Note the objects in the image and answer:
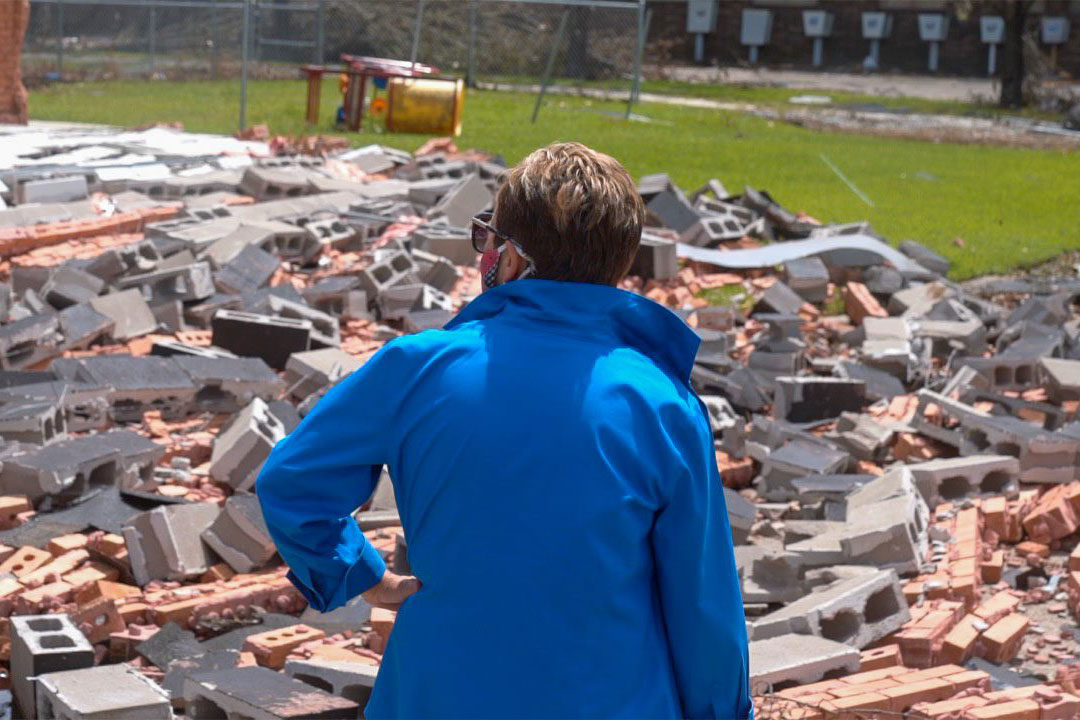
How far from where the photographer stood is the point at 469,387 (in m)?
2.52

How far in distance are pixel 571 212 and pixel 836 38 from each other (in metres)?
46.2

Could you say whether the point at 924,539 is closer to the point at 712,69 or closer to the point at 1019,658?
the point at 1019,658

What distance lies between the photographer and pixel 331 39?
36500mm

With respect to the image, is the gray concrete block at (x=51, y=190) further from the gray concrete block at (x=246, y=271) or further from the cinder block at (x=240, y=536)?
the cinder block at (x=240, y=536)

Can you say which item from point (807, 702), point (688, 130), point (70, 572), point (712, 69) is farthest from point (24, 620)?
point (712, 69)

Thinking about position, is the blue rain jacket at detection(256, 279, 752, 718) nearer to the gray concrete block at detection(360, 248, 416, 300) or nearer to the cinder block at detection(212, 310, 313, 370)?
the cinder block at detection(212, 310, 313, 370)

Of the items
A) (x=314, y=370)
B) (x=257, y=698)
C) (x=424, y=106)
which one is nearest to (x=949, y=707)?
(x=257, y=698)

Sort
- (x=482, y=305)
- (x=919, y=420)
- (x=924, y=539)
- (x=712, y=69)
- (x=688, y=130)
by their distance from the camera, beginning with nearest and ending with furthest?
(x=482, y=305), (x=924, y=539), (x=919, y=420), (x=688, y=130), (x=712, y=69)

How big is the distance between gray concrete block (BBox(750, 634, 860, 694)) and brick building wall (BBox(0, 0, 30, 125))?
17.9m

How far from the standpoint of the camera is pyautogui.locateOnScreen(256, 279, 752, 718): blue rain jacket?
8.21 feet

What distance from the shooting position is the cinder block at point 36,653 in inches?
198

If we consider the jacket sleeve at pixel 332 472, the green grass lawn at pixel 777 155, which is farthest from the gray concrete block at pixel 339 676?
the green grass lawn at pixel 777 155

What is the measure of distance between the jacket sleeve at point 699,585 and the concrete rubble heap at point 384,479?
221 cm

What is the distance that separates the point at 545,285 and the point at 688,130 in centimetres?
2529
